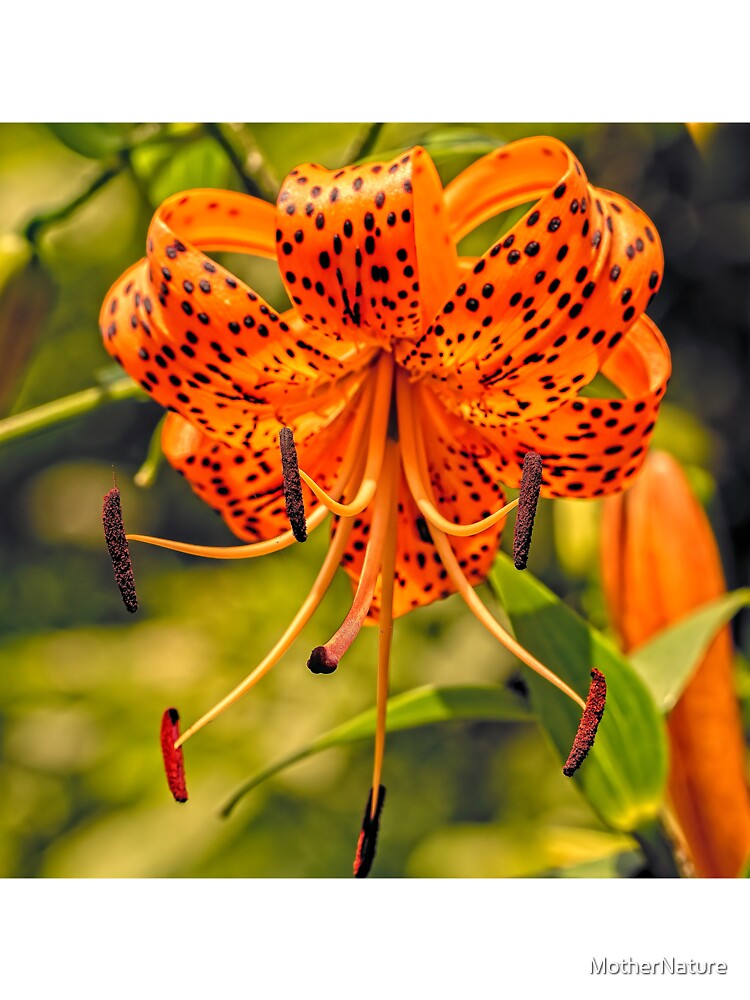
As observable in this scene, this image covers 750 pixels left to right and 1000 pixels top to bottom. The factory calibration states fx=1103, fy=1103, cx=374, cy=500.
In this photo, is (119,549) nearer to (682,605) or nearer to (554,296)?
(554,296)

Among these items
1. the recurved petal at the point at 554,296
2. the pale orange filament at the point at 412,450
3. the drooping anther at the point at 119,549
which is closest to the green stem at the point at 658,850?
the pale orange filament at the point at 412,450

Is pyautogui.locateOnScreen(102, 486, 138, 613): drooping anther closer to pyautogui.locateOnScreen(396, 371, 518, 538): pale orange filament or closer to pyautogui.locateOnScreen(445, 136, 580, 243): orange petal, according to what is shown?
pyautogui.locateOnScreen(396, 371, 518, 538): pale orange filament

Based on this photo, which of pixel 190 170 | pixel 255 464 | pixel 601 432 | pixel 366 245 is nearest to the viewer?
pixel 366 245

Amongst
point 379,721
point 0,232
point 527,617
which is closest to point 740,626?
point 527,617

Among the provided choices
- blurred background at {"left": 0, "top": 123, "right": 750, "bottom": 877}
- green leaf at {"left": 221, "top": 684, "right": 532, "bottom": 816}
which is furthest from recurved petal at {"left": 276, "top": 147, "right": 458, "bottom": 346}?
blurred background at {"left": 0, "top": 123, "right": 750, "bottom": 877}

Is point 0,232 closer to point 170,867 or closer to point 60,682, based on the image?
point 60,682

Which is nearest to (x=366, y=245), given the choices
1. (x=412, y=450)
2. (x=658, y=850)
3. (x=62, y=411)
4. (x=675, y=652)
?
(x=412, y=450)
